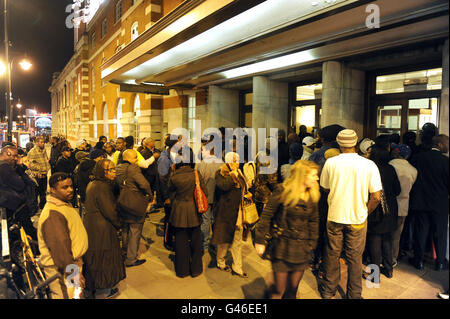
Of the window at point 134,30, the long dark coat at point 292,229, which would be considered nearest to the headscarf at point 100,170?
the long dark coat at point 292,229

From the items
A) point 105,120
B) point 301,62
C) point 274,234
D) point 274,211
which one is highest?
point 301,62

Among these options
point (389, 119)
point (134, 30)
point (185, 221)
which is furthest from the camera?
point (134, 30)

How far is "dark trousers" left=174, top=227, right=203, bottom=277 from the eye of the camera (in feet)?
14.8

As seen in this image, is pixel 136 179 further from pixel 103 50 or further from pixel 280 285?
pixel 103 50

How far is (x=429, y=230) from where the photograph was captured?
4.79 m

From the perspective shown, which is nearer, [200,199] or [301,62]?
[200,199]

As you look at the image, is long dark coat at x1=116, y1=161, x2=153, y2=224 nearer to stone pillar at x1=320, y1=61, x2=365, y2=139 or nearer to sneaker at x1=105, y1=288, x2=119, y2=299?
sneaker at x1=105, y1=288, x2=119, y2=299

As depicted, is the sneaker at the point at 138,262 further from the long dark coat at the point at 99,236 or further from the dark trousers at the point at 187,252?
the long dark coat at the point at 99,236

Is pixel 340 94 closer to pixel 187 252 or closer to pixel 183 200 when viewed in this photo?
pixel 183 200

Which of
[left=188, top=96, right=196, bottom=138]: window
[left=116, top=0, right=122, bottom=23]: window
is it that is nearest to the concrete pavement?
[left=188, top=96, right=196, bottom=138]: window

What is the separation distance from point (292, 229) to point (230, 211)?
5.18 ft

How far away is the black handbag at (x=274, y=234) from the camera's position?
3119 millimetres

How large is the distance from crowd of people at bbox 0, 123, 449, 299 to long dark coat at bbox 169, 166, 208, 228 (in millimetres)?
15

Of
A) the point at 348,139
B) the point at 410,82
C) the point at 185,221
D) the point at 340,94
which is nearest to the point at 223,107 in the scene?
the point at 340,94
